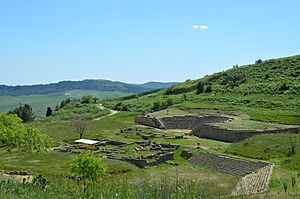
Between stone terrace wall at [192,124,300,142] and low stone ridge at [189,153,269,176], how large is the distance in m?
10.9

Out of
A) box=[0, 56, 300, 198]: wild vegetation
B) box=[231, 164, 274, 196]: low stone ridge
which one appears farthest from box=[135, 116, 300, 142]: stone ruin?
box=[231, 164, 274, 196]: low stone ridge

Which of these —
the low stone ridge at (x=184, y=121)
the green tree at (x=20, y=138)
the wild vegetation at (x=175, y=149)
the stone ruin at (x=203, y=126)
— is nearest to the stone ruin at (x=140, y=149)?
the wild vegetation at (x=175, y=149)

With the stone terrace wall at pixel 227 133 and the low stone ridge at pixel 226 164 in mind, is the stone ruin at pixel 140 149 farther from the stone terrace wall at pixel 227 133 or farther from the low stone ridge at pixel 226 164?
the stone terrace wall at pixel 227 133

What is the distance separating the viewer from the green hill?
68438mm

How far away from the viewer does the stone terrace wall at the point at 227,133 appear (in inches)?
1981

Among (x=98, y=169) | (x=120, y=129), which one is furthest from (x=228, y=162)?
(x=120, y=129)

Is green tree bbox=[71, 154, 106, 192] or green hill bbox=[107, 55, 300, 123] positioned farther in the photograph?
green hill bbox=[107, 55, 300, 123]

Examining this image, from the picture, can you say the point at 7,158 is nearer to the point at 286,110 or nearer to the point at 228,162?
the point at 228,162

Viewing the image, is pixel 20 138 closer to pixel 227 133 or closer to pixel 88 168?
pixel 88 168

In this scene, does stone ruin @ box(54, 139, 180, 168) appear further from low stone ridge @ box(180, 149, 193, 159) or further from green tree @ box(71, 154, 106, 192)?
green tree @ box(71, 154, 106, 192)

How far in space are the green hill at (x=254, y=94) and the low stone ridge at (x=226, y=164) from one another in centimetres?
2280

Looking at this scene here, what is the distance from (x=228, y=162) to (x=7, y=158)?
808 inches

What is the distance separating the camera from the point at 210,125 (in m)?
56.0

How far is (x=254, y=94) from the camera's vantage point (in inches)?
3270
